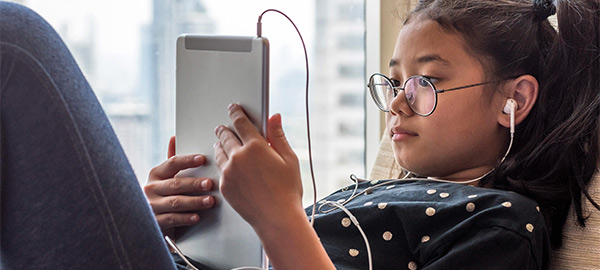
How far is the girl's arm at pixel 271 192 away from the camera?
783mm

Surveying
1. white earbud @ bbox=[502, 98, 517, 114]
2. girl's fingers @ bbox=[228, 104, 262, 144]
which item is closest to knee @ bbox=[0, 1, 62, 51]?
girl's fingers @ bbox=[228, 104, 262, 144]

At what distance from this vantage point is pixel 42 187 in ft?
2.31

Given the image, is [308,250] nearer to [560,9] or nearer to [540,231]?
[540,231]

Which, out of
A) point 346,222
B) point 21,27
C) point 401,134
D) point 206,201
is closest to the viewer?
point 21,27

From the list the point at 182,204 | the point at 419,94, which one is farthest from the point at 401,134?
the point at 182,204

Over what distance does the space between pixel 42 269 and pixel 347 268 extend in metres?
0.47

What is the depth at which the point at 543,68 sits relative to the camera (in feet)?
3.79

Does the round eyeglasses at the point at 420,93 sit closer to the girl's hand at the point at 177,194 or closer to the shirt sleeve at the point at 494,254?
the shirt sleeve at the point at 494,254

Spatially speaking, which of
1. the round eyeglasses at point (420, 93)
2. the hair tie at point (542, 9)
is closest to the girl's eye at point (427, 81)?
the round eyeglasses at point (420, 93)

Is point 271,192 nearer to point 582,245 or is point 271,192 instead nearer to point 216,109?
point 216,109

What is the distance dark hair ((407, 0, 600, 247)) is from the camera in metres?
1.07

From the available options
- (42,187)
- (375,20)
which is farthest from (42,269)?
(375,20)

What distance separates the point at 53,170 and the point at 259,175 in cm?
24

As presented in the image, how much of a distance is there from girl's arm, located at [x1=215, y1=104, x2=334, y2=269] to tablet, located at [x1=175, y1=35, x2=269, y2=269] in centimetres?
3
